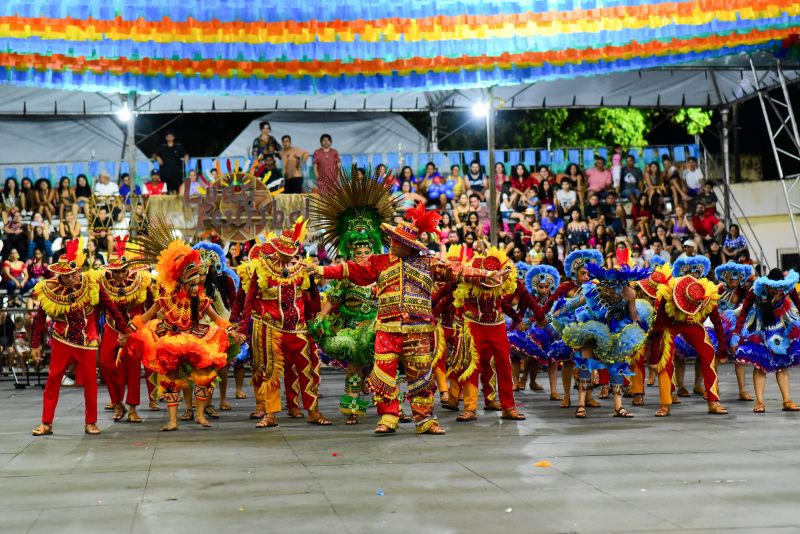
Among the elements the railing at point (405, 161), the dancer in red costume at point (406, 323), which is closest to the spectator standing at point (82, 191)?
the railing at point (405, 161)

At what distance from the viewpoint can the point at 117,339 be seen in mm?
11430

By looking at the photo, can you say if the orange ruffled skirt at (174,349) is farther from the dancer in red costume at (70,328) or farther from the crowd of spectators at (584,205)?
the crowd of spectators at (584,205)

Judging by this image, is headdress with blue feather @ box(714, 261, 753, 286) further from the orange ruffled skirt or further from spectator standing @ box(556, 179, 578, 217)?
spectator standing @ box(556, 179, 578, 217)

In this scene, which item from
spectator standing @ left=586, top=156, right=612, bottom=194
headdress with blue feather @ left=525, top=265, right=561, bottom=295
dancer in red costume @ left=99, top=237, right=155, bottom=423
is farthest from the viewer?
spectator standing @ left=586, top=156, right=612, bottom=194

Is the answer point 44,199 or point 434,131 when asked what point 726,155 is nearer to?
point 434,131

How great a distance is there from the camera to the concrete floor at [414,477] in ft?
19.5

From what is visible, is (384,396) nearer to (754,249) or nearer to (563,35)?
(563,35)

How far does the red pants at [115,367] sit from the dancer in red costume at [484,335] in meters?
3.46

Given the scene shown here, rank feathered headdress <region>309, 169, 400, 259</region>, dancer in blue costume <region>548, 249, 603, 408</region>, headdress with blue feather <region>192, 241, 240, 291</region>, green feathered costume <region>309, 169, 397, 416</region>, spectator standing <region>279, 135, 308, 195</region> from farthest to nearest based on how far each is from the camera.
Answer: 1. spectator standing <region>279, 135, 308, 195</region>
2. headdress with blue feather <region>192, 241, 240, 291</region>
3. dancer in blue costume <region>548, 249, 603, 408</region>
4. feathered headdress <region>309, 169, 400, 259</region>
5. green feathered costume <region>309, 169, 397, 416</region>

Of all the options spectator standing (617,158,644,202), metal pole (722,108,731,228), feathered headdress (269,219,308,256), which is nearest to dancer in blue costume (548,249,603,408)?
feathered headdress (269,219,308,256)

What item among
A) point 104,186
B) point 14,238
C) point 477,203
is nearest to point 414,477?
point 477,203

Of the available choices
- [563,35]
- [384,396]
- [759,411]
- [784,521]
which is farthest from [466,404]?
[563,35]

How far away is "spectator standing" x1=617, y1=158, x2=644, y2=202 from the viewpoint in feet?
72.3

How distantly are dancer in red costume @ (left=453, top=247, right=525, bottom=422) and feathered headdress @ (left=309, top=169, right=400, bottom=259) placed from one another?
1.01 metres
